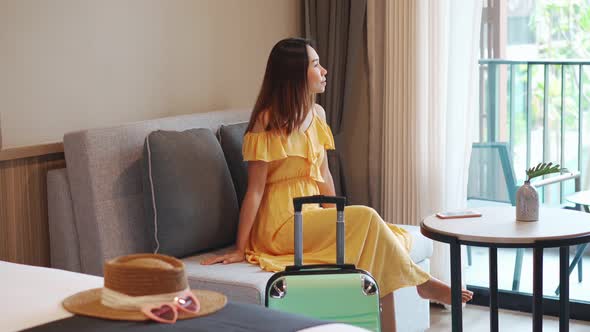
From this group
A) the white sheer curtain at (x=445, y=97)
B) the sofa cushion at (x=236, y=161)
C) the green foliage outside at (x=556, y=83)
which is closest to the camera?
the sofa cushion at (x=236, y=161)

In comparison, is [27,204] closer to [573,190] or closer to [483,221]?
[483,221]

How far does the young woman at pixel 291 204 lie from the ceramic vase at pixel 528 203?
422mm

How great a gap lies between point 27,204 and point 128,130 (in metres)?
0.44

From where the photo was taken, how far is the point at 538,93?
14.2 feet

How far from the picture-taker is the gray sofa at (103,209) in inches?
127

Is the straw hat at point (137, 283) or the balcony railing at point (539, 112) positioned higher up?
the balcony railing at point (539, 112)

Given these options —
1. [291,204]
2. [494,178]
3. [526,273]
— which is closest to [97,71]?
[291,204]

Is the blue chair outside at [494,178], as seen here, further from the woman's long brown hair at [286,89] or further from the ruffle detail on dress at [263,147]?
the ruffle detail on dress at [263,147]

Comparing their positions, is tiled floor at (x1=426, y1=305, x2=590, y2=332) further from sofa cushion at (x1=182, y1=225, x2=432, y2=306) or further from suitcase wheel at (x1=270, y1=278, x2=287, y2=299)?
suitcase wheel at (x1=270, y1=278, x2=287, y2=299)

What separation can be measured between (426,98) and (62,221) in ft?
6.17

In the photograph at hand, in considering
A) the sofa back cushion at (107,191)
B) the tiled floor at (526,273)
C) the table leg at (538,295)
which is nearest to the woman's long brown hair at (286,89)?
the sofa back cushion at (107,191)

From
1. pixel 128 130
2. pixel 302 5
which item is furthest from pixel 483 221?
pixel 302 5

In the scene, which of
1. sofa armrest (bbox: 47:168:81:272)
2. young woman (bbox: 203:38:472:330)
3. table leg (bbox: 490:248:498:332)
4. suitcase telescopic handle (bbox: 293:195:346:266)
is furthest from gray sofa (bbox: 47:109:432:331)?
table leg (bbox: 490:248:498:332)

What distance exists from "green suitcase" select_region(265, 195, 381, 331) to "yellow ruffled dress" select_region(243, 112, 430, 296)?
1.65 ft
